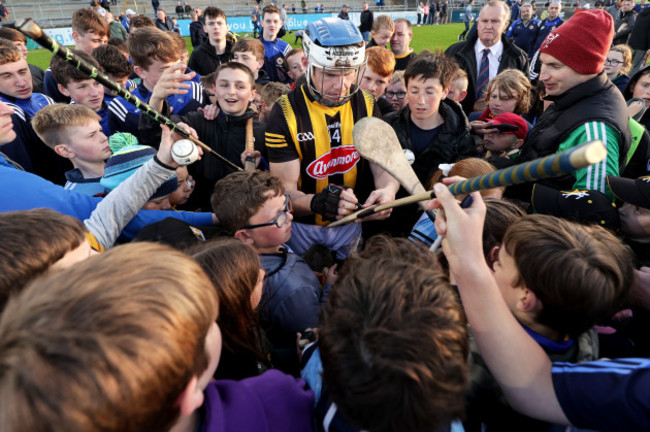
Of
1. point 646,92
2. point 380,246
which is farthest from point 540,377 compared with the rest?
point 646,92

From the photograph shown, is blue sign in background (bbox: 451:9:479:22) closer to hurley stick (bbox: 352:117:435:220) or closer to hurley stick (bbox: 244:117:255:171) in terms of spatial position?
hurley stick (bbox: 244:117:255:171)

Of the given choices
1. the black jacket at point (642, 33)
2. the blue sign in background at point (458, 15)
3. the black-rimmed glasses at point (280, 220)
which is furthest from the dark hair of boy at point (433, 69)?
the blue sign in background at point (458, 15)

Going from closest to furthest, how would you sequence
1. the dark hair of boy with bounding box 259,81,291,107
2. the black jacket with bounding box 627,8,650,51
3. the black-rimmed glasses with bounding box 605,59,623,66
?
1. the dark hair of boy with bounding box 259,81,291,107
2. the black-rimmed glasses with bounding box 605,59,623,66
3. the black jacket with bounding box 627,8,650,51

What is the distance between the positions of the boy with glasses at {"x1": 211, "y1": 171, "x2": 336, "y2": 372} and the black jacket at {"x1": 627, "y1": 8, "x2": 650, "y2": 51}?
7524mm

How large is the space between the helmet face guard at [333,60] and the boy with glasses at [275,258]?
0.68 m

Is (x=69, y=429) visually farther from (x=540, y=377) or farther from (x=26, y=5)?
(x=26, y=5)

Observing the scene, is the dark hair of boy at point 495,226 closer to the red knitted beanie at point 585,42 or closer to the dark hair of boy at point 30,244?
the red knitted beanie at point 585,42

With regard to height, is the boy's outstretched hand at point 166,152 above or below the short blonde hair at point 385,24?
below

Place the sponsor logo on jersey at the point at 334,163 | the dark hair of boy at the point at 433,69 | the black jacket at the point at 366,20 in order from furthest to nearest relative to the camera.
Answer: the black jacket at the point at 366,20
the dark hair of boy at the point at 433,69
the sponsor logo on jersey at the point at 334,163

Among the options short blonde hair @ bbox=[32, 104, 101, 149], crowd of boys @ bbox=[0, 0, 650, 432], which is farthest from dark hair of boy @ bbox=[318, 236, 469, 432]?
short blonde hair @ bbox=[32, 104, 101, 149]

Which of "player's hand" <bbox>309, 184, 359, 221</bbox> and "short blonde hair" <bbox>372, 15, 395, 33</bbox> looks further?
"short blonde hair" <bbox>372, 15, 395, 33</bbox>

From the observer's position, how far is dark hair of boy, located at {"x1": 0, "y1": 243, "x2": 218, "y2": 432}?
19.9 inches

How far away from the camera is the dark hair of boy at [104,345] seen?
1.66 ft

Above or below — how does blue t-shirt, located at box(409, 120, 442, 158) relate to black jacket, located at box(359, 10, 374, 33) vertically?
below
